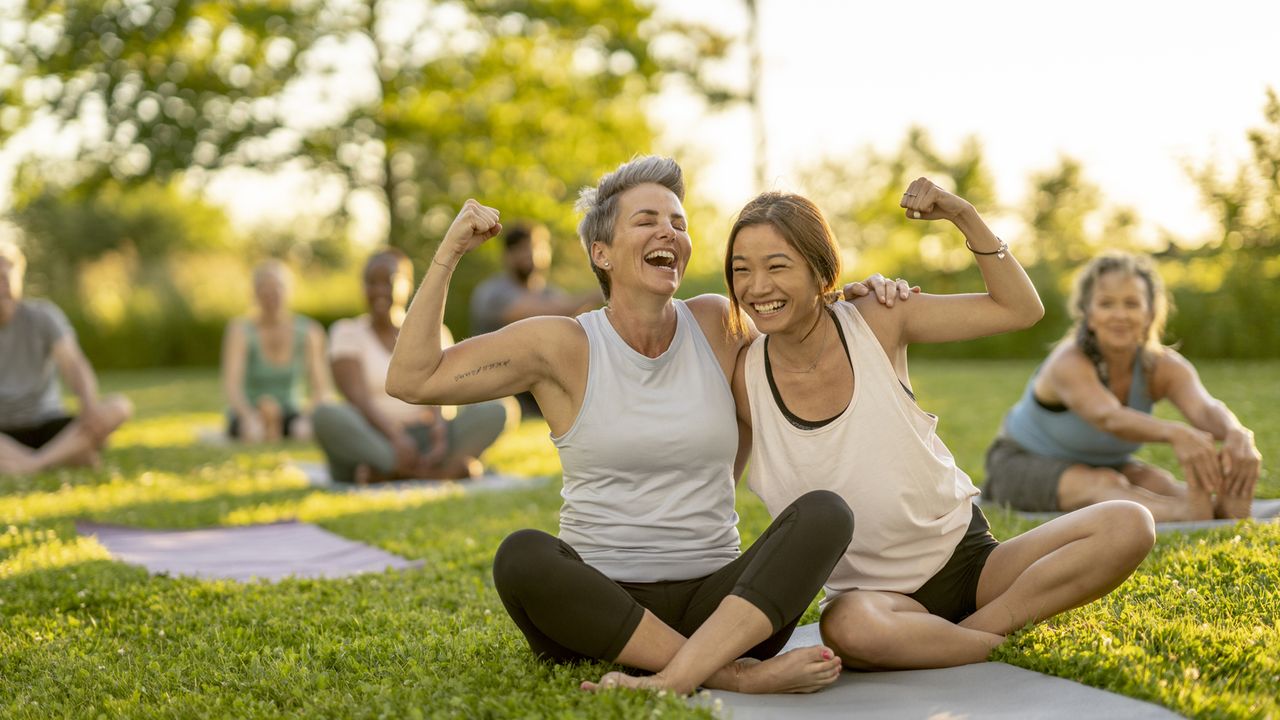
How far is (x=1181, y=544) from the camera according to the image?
15.5 feet

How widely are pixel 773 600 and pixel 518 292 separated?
27.4 feet

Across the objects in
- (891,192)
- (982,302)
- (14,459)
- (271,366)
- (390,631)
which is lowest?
(14,459)

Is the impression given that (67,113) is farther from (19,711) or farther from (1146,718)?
(1146,718)

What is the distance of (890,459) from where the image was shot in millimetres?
3324

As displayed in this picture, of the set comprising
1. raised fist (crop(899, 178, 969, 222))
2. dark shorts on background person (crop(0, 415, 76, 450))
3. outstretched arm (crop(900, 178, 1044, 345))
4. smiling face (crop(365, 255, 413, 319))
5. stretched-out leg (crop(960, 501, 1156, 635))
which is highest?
raised fist (crop(899, 178, 969, 222))

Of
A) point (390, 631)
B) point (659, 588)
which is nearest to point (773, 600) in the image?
point (659, 588)

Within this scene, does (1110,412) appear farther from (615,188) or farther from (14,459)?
(14,459)

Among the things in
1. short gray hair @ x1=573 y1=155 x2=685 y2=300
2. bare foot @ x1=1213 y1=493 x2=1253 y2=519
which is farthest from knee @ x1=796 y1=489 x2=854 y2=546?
bare foot @ x1=1213 y1=493 x2=1253 y2=519

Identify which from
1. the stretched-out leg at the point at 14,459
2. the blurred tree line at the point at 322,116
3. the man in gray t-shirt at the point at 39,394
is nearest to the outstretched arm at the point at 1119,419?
the man in gray t-shirt at the point at 39,394

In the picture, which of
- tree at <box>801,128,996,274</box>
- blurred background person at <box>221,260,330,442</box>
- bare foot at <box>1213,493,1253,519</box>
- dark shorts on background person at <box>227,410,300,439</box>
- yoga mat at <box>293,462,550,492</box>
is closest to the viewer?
bare foot at <box>1213,493,1253,519</box>

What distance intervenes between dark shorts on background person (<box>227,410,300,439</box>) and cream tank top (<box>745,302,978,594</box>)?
8802mm

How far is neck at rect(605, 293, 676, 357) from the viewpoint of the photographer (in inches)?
142

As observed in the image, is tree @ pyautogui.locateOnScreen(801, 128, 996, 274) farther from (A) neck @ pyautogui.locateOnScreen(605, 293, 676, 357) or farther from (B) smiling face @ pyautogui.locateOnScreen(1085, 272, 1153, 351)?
(A) neck @ pyautogui.locateOnScreen(605, 293, 676, 357)

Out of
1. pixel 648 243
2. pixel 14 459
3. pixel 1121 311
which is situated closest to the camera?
pixel 648 243
